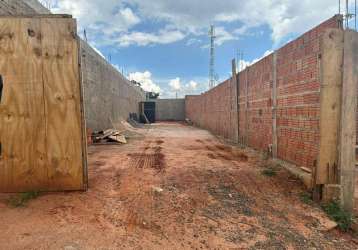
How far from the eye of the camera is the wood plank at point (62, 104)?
3.44 metres

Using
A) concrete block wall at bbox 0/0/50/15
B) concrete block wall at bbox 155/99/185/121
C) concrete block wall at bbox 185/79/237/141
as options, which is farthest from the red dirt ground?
concrete block wall at bbox 155/99/185/121

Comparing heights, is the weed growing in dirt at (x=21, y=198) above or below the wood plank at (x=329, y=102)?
below

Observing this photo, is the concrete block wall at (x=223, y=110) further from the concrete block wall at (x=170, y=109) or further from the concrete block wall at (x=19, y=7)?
the concrete block wall at (x=170, y=109)

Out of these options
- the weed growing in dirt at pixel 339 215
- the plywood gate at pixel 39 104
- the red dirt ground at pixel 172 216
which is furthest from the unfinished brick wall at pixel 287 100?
the plywood gate at pixel 39 104

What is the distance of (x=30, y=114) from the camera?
346 centimetres

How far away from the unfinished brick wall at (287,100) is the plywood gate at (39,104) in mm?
3762

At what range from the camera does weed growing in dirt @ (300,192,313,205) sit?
367 cm

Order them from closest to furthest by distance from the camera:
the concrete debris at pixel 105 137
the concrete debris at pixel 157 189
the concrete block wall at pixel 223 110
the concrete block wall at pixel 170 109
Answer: the concrete debris at pixel 157 189 → the concrete debris at pixel 105 137 → the concrete block wall at pixel 223 110 → the concrete block wall at pixel 170 109

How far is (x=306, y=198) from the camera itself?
379 cm

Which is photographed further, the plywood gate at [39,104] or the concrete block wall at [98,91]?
the concrete block wall at [98,91]

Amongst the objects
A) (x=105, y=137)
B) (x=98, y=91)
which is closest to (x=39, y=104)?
(x=105, y=137)

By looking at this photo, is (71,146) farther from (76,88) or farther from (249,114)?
(249,114)

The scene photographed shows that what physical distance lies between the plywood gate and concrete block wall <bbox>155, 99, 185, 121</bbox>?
29.2 metres

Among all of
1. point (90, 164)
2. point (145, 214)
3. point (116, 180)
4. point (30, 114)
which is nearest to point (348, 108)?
point (145, 214)
